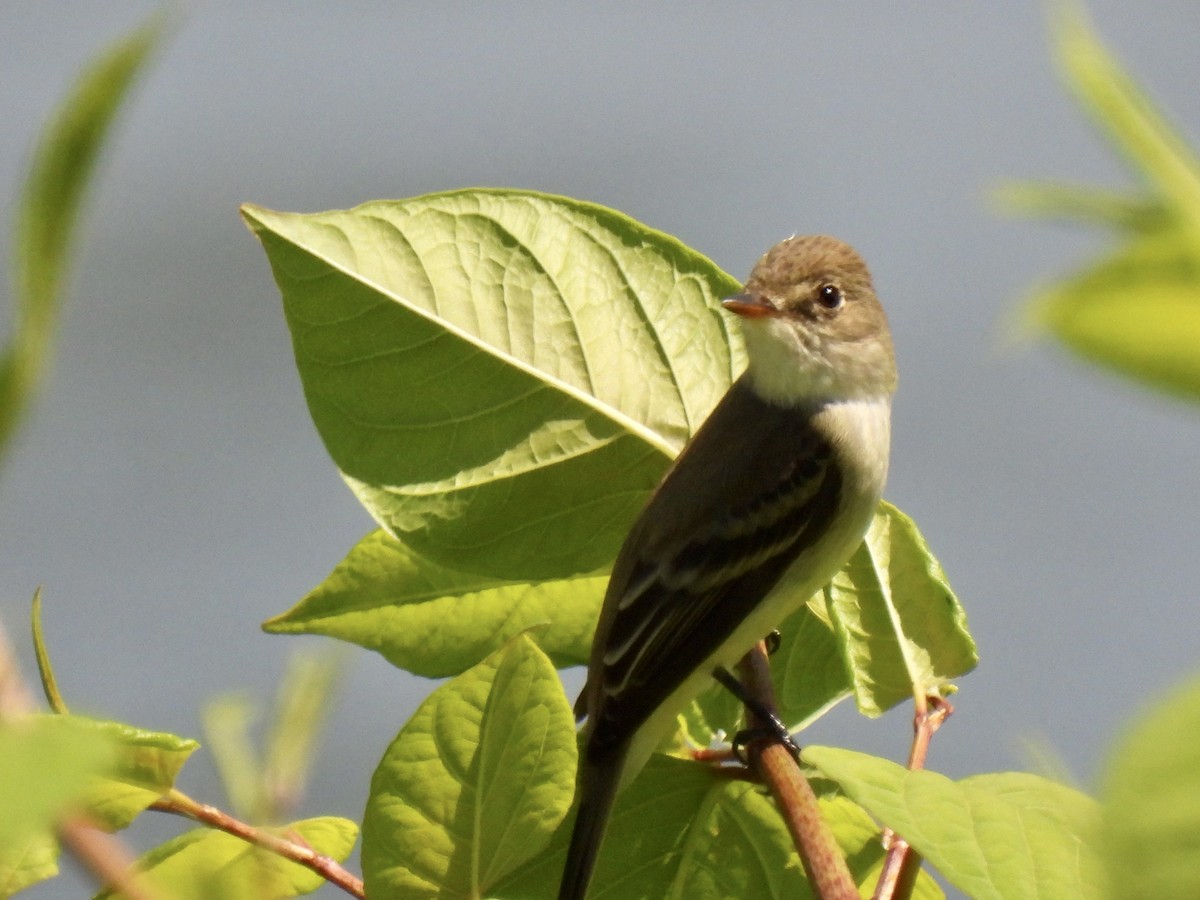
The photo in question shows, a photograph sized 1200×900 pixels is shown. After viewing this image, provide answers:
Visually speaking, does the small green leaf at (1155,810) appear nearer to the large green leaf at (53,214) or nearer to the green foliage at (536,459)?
the large green leaf at (53,214)

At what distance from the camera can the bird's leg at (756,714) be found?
1177 mm

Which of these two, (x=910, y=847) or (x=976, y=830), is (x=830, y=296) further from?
(x=976, y=830)

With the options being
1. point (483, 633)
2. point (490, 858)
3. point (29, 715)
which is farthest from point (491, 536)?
point (29, 715)

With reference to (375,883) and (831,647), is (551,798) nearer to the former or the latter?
(375,883)

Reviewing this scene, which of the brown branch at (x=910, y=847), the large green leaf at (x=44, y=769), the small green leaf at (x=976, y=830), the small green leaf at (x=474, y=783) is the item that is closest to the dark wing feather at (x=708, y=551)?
the brown branch at (x=910, y=847)

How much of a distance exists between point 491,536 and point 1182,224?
3.46ft

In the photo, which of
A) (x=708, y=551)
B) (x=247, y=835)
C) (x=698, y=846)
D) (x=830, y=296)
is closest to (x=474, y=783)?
(x=247, y=835)

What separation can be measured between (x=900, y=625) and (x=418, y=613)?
1.46ft

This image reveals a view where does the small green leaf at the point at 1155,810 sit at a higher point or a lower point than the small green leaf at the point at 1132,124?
lower

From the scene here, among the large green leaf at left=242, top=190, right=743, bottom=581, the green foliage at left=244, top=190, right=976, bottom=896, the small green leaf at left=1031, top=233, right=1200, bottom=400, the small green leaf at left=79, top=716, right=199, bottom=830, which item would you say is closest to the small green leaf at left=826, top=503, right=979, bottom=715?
the green foliage at left=244, top=190, right=976, bottom=896

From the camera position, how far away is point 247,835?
0.95 m

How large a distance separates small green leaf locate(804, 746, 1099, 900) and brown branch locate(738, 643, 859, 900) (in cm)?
13

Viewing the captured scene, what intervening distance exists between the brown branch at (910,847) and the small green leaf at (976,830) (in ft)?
0.19

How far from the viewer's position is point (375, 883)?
0.95m
